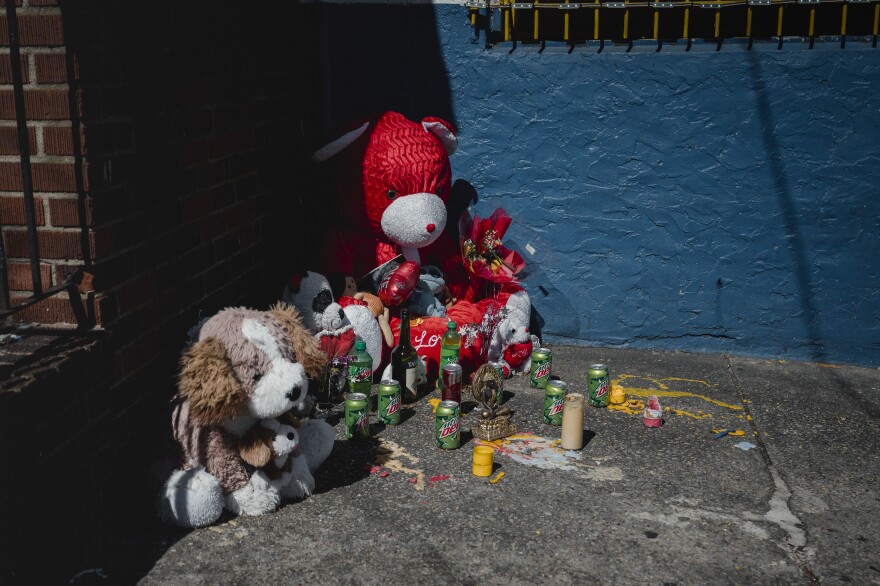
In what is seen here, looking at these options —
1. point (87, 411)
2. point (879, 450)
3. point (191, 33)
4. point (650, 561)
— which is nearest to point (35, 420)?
point (87, 411)

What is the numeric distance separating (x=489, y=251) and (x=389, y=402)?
144cm

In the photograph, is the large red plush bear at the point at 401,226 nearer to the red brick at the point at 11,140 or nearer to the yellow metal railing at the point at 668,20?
the yellow metal railing at the point at 668,20

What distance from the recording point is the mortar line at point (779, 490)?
3461mm

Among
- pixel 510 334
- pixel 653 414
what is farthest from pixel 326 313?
pixel 653 414

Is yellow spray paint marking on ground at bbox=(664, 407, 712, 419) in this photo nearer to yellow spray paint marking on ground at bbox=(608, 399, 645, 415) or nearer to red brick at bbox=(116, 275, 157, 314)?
yellow spray paint marking on ground at bbox=(608, 399, 645, 415)

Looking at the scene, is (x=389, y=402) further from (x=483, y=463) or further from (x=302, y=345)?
(x=302, y=345)

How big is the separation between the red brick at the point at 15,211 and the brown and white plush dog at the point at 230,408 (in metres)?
0.79

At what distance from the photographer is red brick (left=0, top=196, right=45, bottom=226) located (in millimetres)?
3395

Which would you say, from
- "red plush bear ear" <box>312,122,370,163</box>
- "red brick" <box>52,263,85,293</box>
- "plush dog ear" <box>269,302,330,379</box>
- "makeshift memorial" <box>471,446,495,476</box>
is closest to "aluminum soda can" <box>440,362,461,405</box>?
"makeshift memorial" <box>471,446,495,476</box>

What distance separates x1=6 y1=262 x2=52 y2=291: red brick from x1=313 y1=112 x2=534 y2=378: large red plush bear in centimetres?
210

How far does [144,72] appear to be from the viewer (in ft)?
12.3

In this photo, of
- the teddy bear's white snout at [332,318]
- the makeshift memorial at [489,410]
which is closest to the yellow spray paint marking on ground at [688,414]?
the makeshift memorial at [489,410]

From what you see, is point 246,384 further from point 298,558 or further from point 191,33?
point 191,33

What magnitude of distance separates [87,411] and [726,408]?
11.1 feet
